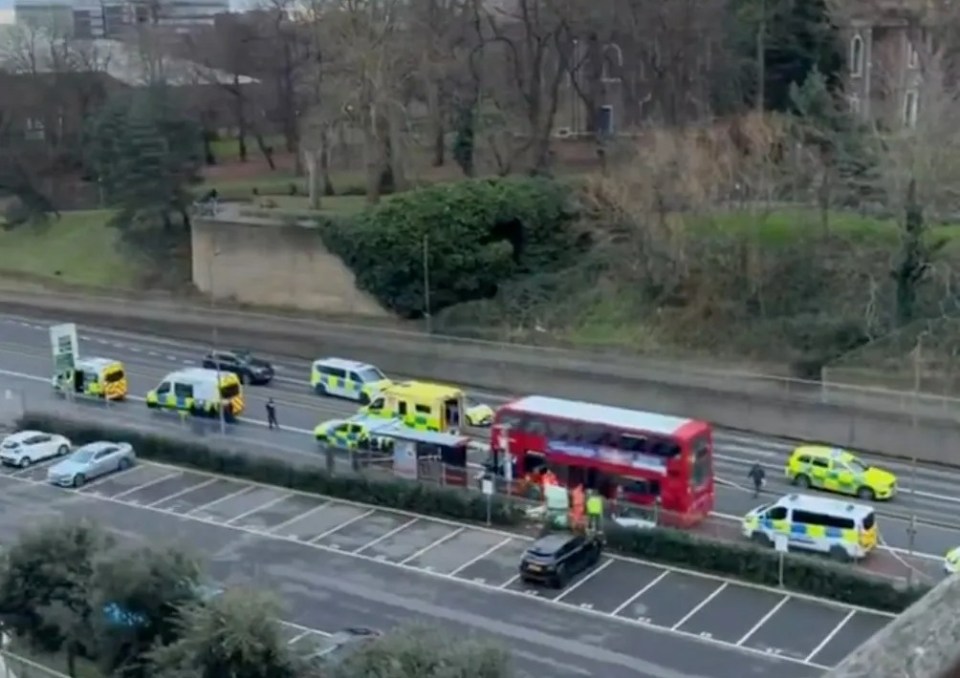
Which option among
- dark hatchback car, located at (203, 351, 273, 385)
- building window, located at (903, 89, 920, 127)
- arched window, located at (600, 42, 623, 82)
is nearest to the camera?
building window, located at (903, 89, 920, 127)

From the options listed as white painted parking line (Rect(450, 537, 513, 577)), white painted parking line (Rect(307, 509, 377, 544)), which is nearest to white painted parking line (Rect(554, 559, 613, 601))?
white painted parking line (Rect(450, 537, 513, 577))

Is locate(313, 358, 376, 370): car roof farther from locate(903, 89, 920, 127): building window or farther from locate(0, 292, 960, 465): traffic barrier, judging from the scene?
locate(903, 89, 920, 127): building window

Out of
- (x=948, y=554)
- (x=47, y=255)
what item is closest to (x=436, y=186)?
(x=47, y=255)

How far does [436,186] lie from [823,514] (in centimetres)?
1880

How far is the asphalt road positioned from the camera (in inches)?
880

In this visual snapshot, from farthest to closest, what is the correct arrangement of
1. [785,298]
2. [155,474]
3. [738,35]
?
[738,35], [785,298], [155,474]

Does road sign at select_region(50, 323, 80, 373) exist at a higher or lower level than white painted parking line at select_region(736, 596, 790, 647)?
higher

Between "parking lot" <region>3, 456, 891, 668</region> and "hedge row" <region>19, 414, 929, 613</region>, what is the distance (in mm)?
242

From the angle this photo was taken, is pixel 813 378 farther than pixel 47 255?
No

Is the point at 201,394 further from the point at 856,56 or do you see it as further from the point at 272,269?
the point at 856,56

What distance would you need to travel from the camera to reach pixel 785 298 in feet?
108

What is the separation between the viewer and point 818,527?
2136 centimetres

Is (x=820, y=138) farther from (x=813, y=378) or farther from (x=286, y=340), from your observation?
(x=286, y=340)

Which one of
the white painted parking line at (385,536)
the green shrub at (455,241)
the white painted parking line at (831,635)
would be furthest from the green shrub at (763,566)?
the green shrub at (455,241)
